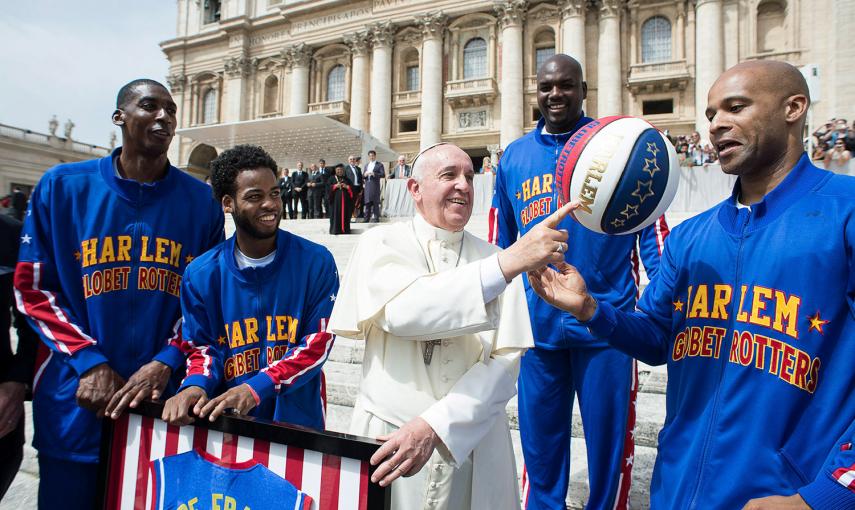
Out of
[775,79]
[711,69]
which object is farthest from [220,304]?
[711,69]

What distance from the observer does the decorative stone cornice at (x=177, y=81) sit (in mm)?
36719

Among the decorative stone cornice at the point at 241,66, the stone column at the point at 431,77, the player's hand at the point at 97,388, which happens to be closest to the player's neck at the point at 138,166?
the player's hand at the point at 97,388

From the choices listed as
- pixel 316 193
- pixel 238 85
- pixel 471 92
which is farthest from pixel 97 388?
pixel 238 85

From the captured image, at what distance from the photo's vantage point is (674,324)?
1705 millimetres

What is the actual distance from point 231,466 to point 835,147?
13.5 meters

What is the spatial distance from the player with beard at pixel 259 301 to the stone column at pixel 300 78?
32.2 metres

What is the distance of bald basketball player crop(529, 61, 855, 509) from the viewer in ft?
4.22

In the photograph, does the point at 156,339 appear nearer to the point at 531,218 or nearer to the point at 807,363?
the point at 531,218

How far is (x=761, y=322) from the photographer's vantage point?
139 cm

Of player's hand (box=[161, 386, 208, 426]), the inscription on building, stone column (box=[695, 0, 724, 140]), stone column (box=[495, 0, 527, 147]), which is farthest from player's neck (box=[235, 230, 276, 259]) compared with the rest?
the inscription on building

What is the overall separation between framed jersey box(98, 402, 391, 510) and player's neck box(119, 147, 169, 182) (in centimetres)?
105

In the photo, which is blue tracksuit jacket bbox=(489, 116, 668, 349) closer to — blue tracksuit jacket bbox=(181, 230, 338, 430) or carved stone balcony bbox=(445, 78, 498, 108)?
blue tracksuit jacket bbox=(181, 230, 338, 430)

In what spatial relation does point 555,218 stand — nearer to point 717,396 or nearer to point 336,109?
point 717,396

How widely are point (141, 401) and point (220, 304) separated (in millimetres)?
463
